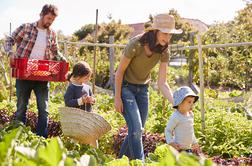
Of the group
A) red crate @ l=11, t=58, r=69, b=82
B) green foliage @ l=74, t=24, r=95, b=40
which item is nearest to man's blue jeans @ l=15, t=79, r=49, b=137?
red crate @ l=11, t=58, r=69, b=82

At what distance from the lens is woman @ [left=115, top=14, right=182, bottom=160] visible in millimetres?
4070

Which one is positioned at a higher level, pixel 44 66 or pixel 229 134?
pixel 44 66

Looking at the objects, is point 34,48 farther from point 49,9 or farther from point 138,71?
point 138,71

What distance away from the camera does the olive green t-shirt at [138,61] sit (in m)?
4.05

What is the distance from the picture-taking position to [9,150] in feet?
4.47

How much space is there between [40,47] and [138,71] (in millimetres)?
1782

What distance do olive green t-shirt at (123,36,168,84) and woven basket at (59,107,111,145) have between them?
1.79 feet

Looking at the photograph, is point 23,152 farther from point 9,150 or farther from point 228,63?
point 228,63

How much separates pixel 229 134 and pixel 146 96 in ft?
6.79

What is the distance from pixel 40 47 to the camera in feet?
18.5

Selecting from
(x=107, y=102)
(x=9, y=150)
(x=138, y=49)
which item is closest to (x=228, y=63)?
(x=107, y=102)

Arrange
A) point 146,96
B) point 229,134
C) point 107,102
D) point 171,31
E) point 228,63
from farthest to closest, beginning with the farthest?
point 228,63 → point 107,102 → point 229,134 → point 146,96 → point 171,31

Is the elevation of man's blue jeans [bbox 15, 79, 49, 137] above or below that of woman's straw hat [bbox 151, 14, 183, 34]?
below

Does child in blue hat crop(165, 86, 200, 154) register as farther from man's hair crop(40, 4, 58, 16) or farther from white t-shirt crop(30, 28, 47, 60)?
white t-shirt crop(30, 28, 47, 60)
